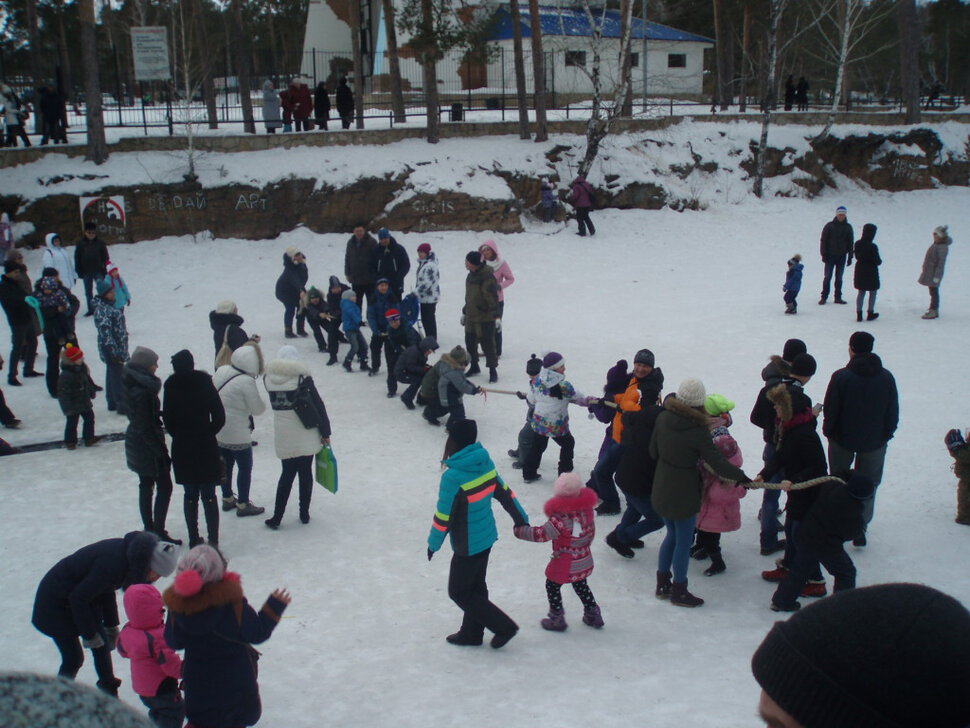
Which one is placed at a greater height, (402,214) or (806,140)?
(806,140)

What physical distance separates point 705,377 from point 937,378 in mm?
3176

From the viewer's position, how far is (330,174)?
2172 cm

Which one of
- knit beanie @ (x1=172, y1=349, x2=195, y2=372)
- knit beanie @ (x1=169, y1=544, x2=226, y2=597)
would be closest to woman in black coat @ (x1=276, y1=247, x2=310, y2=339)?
knit beanie @ (x1=172, y1=349, x2=195, y2=372)

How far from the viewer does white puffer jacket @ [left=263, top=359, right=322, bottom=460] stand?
7.77 metres

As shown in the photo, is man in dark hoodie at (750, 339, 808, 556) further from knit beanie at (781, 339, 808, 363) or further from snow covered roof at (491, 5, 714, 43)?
snow covered roof at (491, 5, 714, 43)

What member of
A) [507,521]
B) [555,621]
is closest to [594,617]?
[555,621]

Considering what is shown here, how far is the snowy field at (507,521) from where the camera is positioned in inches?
220

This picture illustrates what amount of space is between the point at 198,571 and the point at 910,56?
30774 millimetres

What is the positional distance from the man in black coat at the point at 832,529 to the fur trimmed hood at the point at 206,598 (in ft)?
13.1

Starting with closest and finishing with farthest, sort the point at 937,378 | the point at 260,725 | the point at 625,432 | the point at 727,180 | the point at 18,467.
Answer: the point at 260,725 < the point at 625,432 < the point at 18,467 < the point at 937,378 < the point at 727,180

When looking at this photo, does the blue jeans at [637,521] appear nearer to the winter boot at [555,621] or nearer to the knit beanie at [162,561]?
the winter boot at [555,621]

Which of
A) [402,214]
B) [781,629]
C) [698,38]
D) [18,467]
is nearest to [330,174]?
[402,214]

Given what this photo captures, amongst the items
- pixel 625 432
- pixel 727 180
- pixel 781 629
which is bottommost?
pixel 625 432

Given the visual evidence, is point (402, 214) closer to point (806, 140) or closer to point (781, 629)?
point (806, 140)
